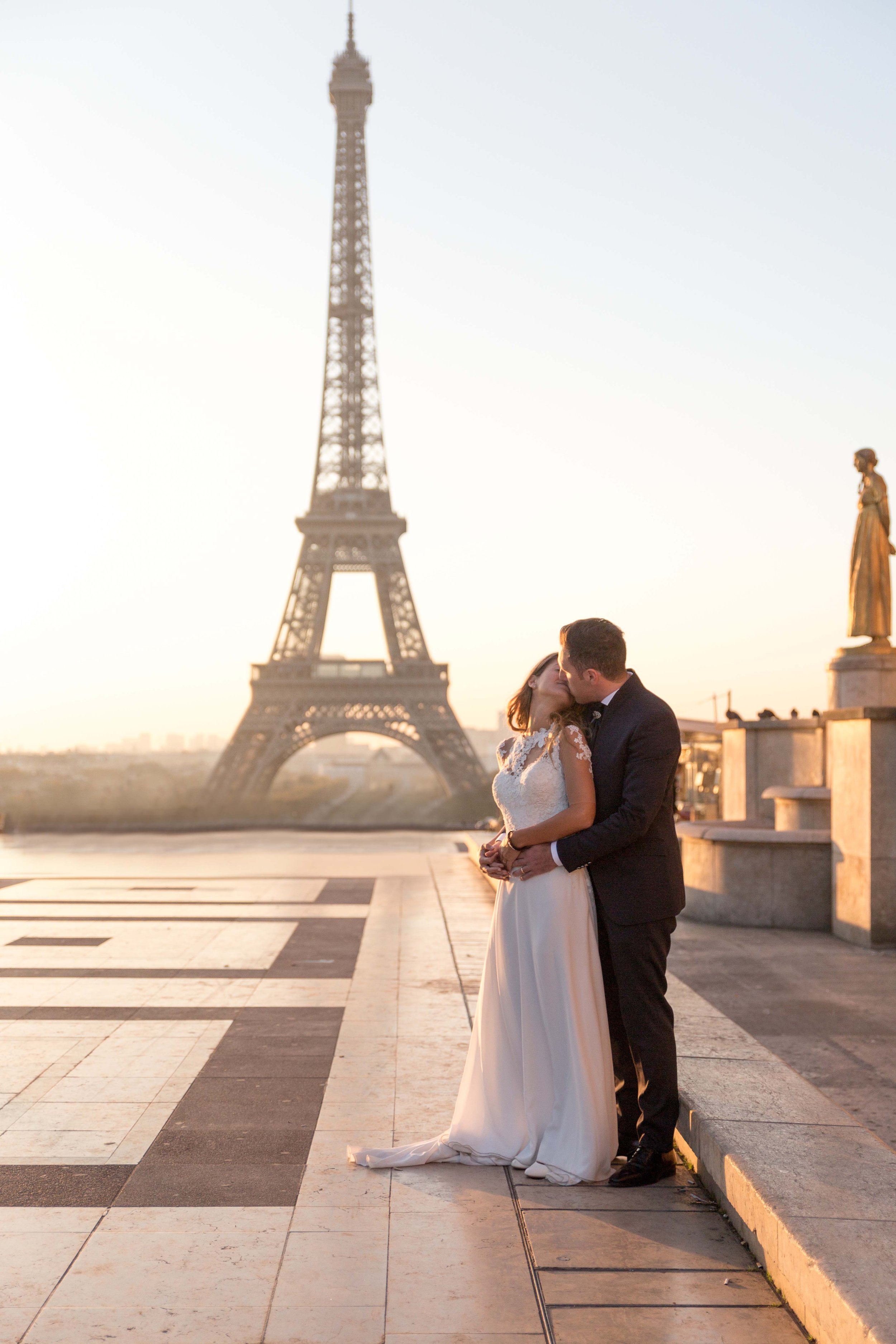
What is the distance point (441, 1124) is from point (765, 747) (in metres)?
9.76

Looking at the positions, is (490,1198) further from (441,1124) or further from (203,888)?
(203,888)

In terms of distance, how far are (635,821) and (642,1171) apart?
115 cm

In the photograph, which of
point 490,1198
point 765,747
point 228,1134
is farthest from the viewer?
point 765,747

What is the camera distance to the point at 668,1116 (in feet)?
12.0

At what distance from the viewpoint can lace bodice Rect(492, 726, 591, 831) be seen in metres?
3.78

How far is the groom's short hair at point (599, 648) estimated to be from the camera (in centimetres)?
376

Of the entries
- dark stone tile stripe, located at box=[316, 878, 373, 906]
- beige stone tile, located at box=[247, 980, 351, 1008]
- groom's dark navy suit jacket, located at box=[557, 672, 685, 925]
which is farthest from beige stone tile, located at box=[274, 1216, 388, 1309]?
dark stone tile stripe, located at box=[316, 878, 373, 906]

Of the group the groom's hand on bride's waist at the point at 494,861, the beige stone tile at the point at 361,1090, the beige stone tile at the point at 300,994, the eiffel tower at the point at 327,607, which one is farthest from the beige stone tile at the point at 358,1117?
the eiffel tower at the point at 327,607

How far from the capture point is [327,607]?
4478 cm

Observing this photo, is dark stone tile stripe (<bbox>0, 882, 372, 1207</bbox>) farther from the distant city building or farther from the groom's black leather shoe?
the distant city building

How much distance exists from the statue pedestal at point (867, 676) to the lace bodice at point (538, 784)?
1025cm

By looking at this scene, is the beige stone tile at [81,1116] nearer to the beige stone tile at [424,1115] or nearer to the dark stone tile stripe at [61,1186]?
the dark stone tile stripe at [61,1186]

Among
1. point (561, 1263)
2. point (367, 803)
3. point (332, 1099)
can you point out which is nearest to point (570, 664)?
point (561, 1263)

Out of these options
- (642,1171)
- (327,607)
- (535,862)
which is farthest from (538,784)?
(327,607)
